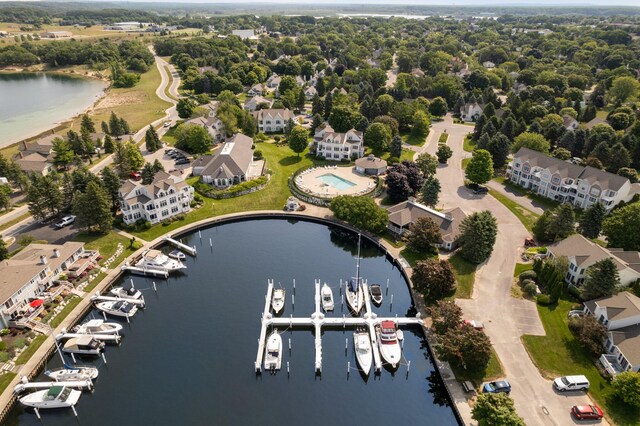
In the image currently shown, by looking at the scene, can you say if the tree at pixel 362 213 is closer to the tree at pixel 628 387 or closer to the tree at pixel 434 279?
the tree at pixel 434 279

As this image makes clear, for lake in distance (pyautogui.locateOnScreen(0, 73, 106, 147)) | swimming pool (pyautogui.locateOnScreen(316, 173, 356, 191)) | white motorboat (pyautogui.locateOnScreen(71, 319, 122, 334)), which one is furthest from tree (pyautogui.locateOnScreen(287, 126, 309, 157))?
lake in distance (pyautogui.locateOnScreen(0, 73, 106, 147))

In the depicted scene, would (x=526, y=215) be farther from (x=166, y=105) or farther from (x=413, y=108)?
(x=166, y=105)

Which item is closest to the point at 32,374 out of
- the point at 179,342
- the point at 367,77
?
the point at 179,342

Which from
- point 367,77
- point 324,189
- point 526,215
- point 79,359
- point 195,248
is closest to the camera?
point 79,359

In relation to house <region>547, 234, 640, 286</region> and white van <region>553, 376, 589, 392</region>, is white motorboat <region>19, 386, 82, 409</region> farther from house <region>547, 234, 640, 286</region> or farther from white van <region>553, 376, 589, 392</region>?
house <region>547, 234, 640, 286</region>

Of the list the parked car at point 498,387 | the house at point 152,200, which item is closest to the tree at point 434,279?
the parked car at point 498,387

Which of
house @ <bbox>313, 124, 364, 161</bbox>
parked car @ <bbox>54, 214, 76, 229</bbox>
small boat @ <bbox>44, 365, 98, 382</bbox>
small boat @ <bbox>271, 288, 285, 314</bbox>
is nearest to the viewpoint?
small boat @ <bbox>44, 365, 98, 382</bbox>

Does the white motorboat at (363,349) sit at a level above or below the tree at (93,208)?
below
